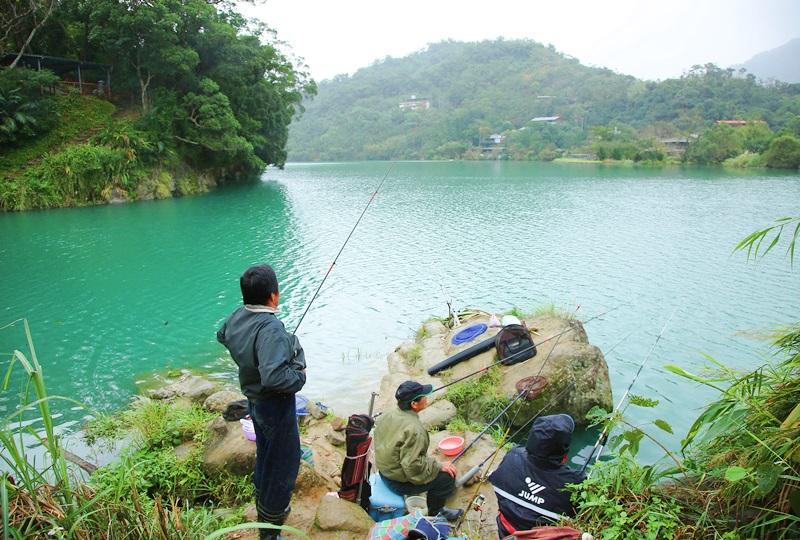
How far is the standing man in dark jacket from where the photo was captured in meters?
3.15

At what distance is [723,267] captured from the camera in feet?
48.7

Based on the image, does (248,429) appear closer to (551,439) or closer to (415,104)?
(551,439)

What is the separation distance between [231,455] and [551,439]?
108 inches

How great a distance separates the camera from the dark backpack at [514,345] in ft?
23.8

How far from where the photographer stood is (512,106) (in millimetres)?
118125

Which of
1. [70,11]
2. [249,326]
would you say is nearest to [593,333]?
[249,326]

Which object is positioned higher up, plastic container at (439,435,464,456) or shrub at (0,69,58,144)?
shrub at (0,69,58,144)

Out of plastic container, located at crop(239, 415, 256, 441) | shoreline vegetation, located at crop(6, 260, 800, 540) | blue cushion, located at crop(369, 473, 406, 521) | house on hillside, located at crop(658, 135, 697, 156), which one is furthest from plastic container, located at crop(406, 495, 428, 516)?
house on hillside, located at crop(658, 135, 697, 156)

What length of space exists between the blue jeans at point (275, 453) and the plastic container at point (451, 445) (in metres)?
2.26

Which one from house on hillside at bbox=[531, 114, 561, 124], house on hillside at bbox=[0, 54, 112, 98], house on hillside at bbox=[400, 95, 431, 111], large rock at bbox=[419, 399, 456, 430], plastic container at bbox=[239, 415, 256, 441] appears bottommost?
large rock at bbox=[419, 399, 456, 430]

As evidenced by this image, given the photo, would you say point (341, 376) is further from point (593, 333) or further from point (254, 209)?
point (254, 209)

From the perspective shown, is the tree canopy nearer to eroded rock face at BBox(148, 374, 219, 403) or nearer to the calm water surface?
the calm water surface

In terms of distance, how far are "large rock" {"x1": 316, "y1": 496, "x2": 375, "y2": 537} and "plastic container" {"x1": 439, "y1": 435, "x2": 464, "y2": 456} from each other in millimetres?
1844

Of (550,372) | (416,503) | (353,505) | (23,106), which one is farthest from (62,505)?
(23,106)
